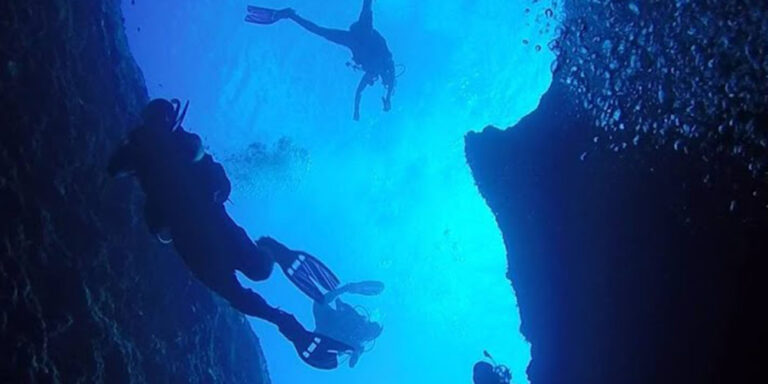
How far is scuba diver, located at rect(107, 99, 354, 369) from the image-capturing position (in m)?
5.05

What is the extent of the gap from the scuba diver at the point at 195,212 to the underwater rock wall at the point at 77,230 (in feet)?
4.51

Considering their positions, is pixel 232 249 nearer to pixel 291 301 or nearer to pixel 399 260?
pixel 399 260

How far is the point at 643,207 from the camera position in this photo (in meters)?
5.63

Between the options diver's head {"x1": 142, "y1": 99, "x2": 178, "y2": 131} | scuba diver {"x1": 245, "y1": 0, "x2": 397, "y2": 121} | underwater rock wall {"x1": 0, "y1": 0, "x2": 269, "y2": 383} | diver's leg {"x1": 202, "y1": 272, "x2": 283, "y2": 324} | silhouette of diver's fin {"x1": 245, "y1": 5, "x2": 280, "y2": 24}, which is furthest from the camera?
scuba diver {"x1": 245, "y1": 0, "x2": 397, "y2": 121}

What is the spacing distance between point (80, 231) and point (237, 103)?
21184mm

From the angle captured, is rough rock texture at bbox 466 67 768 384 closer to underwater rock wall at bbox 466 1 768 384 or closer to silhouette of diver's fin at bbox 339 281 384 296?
underwater rock wall at bbox 466 1 768 384

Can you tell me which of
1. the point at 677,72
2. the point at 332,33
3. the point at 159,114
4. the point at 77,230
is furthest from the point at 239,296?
the point at 332,33

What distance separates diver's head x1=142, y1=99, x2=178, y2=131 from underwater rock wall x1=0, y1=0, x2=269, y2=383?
1.59 meters

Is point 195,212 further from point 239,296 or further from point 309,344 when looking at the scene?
point 309,344

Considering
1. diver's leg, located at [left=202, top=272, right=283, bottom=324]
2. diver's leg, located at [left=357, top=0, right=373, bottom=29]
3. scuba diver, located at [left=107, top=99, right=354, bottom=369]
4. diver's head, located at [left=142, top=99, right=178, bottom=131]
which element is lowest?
diver's leg, located at [left=202, top=272, right=283, bottom=324]

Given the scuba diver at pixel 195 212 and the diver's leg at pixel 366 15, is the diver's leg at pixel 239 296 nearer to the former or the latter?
the scuba diver at pixel 195 212

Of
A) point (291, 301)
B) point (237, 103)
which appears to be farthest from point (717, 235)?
point (291, 301)

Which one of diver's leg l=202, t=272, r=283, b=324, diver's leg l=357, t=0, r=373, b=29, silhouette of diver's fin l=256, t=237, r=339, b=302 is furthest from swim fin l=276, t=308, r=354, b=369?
diver's leg l=357, t=0, r=373, b=29

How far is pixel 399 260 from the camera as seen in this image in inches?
1506
